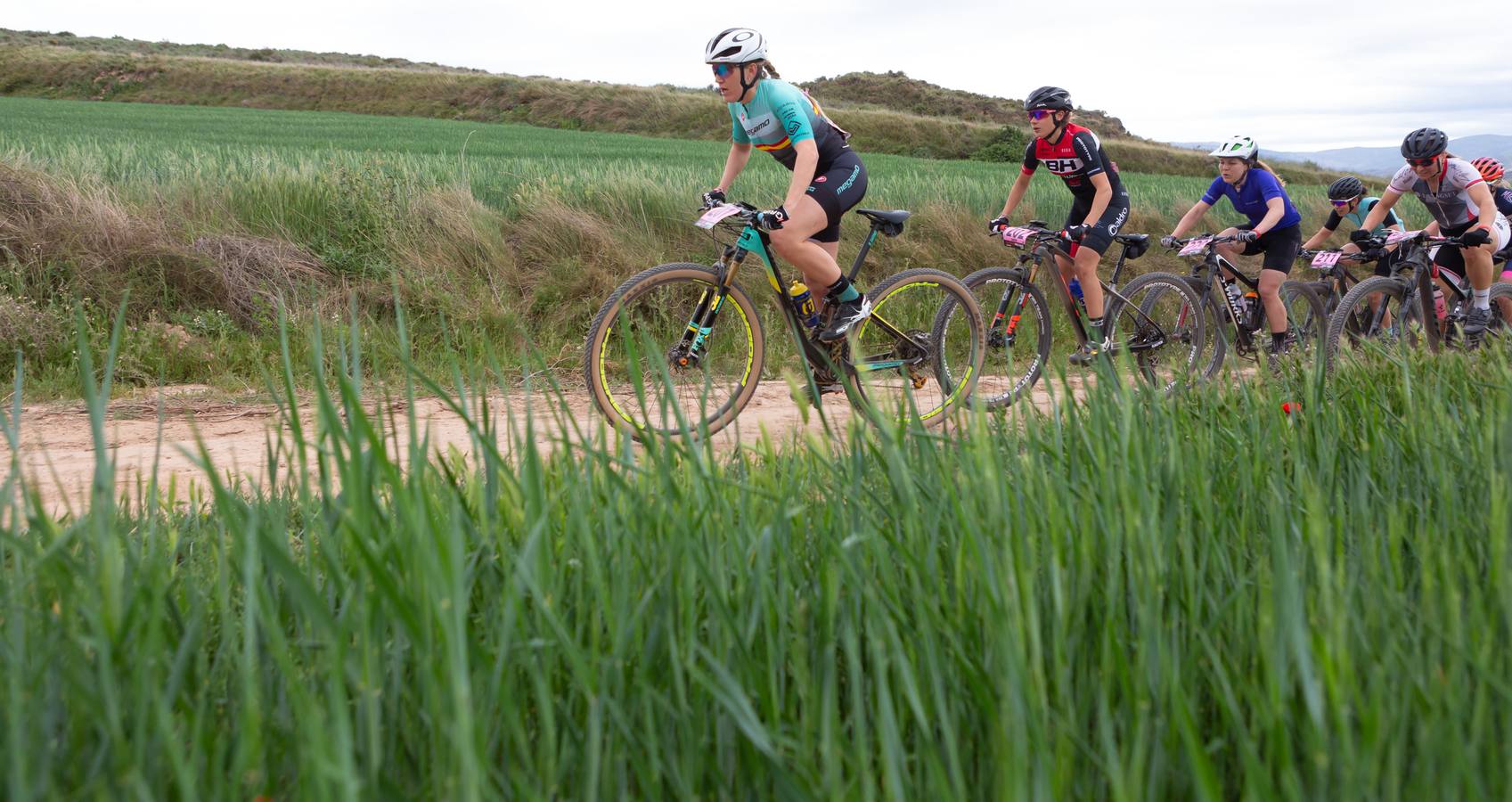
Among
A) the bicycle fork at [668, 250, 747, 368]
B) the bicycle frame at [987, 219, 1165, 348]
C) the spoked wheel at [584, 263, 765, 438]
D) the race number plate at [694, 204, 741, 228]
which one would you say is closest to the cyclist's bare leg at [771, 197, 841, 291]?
the bicycle fork at [668, 250, 747, 368]

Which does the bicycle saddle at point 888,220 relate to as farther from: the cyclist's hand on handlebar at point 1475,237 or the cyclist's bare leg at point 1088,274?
the cyclist's hand on handlebar at point 1475,237

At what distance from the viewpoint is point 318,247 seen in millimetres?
9281

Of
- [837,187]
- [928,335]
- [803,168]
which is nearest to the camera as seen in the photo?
[803,168]

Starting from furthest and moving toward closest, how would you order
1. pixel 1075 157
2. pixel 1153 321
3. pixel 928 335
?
pixel 1153 321 → pixel 1075 157 → pixel 928 335

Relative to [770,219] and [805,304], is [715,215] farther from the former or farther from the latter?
[805,304]

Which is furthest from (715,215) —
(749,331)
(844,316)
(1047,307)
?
(1047,307)

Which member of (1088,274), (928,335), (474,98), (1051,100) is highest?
(474,98)

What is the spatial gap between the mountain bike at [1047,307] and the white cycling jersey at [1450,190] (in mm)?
2608

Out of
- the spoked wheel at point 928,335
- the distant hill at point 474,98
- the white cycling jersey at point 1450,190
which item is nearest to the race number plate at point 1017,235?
the spoked wheel at point 928,335

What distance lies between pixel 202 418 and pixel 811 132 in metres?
4.18

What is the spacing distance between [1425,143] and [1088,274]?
345 centimetres

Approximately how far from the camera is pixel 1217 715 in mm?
1333

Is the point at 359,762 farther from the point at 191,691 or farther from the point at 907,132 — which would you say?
the point at 907,132

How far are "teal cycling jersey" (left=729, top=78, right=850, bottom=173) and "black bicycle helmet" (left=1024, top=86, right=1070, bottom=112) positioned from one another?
6.91 ft
